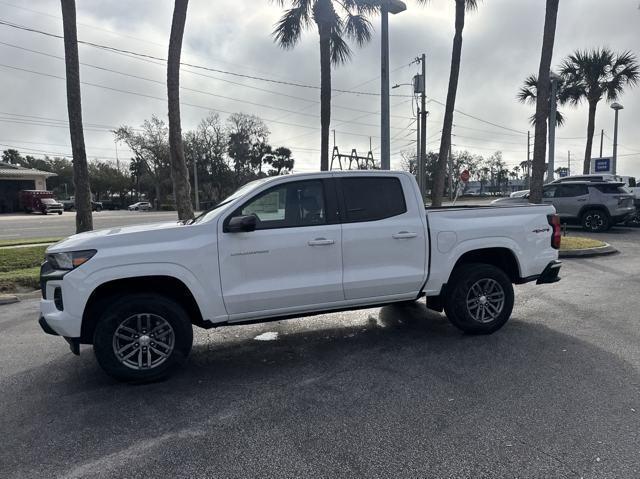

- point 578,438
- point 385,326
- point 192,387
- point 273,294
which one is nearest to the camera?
point 578,438

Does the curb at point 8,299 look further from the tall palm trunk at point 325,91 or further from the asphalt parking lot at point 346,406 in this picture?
the tall palm trunk at point 325,91

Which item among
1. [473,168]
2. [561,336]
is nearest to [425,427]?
[561,336]

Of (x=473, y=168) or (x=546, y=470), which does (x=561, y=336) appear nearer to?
(x=546, y=470)

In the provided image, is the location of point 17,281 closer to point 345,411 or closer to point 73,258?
point 73,258

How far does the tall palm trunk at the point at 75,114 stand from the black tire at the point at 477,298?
8.94 meters

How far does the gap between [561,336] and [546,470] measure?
111 inches

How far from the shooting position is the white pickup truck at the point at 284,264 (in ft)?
13.1

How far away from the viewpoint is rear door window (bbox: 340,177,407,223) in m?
4.73

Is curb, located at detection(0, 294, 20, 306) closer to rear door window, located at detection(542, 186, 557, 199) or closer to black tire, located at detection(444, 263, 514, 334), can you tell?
black tire, located at detection(444, 263, 514, 334)

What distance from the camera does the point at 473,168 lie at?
84625 millimetres

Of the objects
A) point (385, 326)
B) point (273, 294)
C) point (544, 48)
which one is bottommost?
point (385, 326)

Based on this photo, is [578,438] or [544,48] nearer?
[578,438]

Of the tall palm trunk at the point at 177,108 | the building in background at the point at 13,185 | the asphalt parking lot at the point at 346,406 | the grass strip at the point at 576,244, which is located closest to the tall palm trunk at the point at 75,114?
the tall palm trunk at the point at 177,108

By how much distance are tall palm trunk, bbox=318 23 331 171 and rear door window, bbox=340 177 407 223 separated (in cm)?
1072
